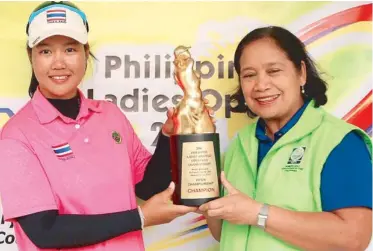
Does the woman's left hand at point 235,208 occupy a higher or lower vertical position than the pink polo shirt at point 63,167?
lower

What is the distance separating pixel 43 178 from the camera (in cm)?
116

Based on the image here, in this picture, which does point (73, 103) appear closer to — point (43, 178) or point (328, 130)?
point (43, 178)

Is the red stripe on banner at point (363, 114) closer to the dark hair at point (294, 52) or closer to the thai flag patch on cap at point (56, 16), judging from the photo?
the dark hair at point (294, 52)

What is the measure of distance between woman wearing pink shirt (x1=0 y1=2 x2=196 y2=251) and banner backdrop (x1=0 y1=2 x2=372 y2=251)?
0.26 m

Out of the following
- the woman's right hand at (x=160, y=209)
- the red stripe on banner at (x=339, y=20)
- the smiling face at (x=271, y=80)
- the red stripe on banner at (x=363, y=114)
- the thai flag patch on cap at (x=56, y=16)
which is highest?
the red stripe on banner at (x=339, y=20)

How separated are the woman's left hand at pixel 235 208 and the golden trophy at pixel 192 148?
0.02 m

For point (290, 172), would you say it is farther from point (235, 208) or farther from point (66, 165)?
point (66, 165)

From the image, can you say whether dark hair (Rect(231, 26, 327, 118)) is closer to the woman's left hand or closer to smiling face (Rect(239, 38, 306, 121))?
smiling face (Rect(239, 38, 306, 121))

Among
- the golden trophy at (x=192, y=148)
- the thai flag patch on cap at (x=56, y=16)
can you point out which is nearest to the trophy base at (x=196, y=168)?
the golden trophy at (x=192, y=148)

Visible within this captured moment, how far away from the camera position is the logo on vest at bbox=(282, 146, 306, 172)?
1.18 meters

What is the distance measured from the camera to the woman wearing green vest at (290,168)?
3.63 feet

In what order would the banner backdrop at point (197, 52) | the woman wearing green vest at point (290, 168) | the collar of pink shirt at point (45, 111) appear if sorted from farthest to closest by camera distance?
1. the banner backdrop at point (197, 52)
2. the collar of pink shirt at point (45, 111)
3. the woman wearing green vest at point (290, 168)

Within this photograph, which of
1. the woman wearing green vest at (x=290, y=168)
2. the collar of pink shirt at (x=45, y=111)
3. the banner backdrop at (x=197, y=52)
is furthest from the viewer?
the banner backdrop at (x=197, y=52)

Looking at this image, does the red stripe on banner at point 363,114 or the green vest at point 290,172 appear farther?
the red stripe on banner at point 363,114
